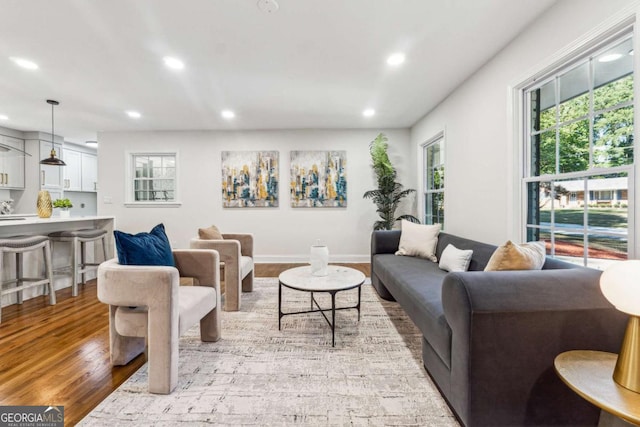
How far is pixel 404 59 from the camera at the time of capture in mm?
2814

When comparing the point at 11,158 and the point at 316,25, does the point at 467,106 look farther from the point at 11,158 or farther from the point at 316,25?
the point at 11,158

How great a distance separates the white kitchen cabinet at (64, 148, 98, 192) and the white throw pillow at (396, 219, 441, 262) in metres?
7.16

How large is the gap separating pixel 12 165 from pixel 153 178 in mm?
2493

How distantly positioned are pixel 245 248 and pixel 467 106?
10.1ft

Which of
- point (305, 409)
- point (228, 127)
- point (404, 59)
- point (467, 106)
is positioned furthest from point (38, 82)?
point (467, 106)

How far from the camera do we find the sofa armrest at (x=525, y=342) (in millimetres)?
1239

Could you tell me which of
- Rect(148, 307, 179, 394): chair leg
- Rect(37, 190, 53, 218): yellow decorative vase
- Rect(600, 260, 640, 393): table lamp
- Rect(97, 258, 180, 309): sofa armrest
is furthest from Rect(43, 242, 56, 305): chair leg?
Rect(600, 260, 640, 393): table lamp

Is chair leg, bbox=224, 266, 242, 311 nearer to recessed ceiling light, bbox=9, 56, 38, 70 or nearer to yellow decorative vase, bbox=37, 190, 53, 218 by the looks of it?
yellow decorative vase, bbox=37, 190, 53, 218

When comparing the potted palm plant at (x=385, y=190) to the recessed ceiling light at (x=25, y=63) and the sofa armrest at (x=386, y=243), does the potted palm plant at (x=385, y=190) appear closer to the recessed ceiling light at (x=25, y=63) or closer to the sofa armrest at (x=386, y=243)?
the sofa armrest at (x=386, y=243)

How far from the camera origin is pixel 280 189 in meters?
5.39

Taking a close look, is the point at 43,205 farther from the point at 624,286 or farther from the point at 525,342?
the point at 624,286

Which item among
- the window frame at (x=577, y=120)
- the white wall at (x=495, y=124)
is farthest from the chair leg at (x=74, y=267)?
the window frame at (x=577, y=120)

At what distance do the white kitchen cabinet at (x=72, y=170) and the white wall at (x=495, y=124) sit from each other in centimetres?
758

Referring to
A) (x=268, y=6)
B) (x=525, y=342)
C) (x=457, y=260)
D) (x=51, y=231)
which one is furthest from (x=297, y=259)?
(x=525, y=342)
